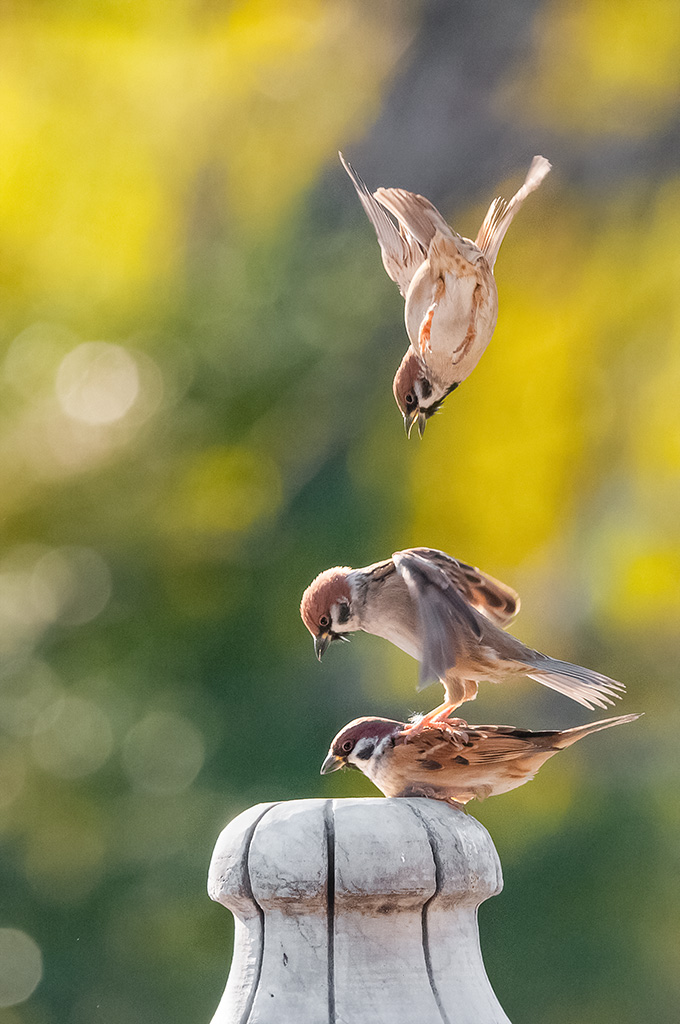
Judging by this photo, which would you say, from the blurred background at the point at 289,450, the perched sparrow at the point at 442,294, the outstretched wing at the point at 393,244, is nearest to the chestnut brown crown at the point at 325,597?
the perched sparrow at the point at 442,294

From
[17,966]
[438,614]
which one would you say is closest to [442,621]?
[438,614]

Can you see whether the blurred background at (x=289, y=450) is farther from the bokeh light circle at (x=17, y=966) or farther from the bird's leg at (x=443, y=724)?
the bird's leg at (x=443, y=724)

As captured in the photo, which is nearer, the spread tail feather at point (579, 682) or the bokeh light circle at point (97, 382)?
the spread tail feather at point (579, 682)

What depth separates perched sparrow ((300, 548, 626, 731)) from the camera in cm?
202

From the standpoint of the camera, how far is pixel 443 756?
6.82 ft

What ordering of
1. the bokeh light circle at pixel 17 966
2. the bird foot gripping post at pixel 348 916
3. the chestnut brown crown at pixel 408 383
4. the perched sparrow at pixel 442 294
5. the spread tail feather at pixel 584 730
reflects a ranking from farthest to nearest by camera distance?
the bokeh light circle at pixel 17 966 → the chestnut brown crown at pixel 408 383 → the perched sparrow at pixel 442 294 → the spread tail feather at pixel 584 730 → the bird foot gripping post at pixel 348 916

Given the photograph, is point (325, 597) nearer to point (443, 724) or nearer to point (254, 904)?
point (443, 724)

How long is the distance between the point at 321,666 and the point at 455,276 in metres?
3.98

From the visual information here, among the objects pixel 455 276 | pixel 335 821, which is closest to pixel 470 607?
pixel 335 821

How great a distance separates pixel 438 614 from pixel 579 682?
28cm

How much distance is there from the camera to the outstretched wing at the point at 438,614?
6.53ft

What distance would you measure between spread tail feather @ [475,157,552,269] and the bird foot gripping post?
1131 mm

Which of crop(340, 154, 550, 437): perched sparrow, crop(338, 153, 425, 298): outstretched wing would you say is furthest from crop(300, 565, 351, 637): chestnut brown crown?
crop(338, 153, 425, 298): outstretched wing

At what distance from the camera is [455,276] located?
221cm
